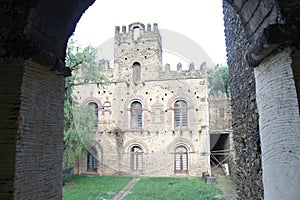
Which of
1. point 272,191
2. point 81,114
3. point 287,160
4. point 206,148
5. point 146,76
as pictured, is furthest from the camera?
point 146,76

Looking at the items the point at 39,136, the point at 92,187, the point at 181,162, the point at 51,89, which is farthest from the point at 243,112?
the point at 181,162

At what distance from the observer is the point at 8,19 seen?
1.69 meters

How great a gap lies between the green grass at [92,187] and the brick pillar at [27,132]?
884cm

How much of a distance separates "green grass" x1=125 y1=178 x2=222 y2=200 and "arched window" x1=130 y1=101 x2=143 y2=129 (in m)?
3.75

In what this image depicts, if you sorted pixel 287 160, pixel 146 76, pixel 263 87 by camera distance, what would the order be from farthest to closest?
1. pixel 146 76
2. pixel 263 87
3. pixel 287 160

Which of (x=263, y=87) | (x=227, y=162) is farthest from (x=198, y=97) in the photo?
(x=263, y=87)

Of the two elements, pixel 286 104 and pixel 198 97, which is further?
pixel 198 97

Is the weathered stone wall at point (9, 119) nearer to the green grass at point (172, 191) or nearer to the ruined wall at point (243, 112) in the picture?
the ruined wall at point (243, 112)

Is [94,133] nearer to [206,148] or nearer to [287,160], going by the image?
[206,148]

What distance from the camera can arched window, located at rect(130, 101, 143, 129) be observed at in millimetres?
16641

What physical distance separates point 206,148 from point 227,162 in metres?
1.77

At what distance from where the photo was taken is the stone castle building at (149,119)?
52.4ft

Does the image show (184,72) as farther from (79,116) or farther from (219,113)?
(79,116)

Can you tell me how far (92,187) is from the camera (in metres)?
12.4
